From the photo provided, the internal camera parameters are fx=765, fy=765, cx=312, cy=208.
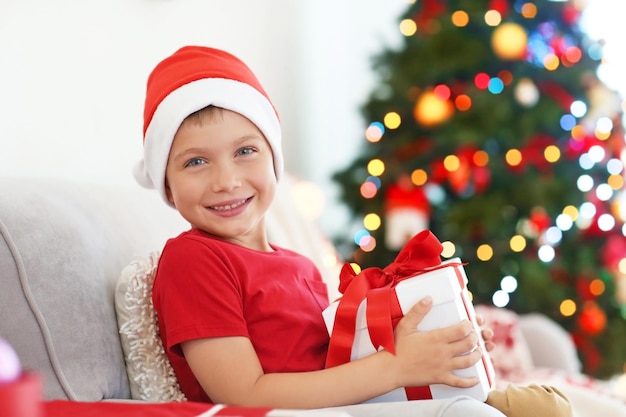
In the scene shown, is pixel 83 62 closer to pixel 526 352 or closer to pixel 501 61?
pixel 526 352

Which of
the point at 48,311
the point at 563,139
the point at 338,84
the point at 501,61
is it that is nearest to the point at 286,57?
the point at 338,84

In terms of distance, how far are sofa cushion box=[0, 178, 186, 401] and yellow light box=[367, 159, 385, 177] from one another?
6.51ft

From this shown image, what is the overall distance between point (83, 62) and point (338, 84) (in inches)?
85.4

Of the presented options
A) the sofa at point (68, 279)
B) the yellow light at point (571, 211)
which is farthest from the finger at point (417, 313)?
the yellow light at point (571, 211)

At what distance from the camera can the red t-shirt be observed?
1.20 meters

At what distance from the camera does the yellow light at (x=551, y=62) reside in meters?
3.23

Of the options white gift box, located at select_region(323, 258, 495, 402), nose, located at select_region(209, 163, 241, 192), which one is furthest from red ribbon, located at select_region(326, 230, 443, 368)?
nose, located at select_region(209, 163, 241, 192)

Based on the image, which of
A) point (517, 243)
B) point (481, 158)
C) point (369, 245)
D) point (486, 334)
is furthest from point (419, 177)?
point (486, 334)

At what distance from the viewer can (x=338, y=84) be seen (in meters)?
3.96

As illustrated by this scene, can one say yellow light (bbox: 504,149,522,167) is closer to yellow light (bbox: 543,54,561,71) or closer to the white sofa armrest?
yellow light (bbox: 543,54,561,71)

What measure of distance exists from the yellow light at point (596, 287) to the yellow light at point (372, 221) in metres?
0.95

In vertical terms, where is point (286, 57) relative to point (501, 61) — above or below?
above

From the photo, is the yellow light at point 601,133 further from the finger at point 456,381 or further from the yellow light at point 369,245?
the finger at point 456,381

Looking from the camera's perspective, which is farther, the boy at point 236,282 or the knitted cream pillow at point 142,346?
the knitted cream pillow at point 142,346
